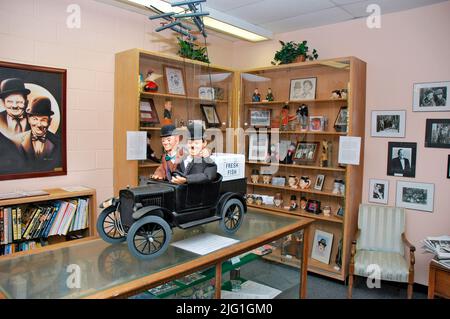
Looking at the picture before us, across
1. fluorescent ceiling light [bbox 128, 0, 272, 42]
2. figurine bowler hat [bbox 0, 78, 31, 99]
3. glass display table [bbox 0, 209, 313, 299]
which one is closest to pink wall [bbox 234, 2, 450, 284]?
fluorescent ceiling light [bbox 128, 0, 272, 42]

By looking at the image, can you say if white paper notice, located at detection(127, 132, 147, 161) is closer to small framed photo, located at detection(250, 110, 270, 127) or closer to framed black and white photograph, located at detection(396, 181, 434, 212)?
small framed photo, located at detection(250, 110, 270, 127)

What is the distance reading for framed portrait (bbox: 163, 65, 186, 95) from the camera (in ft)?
12.3

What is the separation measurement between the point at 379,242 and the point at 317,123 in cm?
139

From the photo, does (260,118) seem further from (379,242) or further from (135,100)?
(379,242)

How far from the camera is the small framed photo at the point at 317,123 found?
12.9 feet

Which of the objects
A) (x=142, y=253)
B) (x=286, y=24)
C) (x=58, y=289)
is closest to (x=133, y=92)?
(x=286, y=24)

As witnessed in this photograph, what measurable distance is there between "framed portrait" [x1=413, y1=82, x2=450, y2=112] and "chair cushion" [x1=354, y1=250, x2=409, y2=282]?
1437mm

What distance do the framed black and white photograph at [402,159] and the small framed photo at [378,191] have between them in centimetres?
13

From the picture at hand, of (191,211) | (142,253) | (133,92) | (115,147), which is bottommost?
(142,253)

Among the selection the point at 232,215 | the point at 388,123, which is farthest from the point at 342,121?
the point at 232,215

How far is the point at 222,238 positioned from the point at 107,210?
572 millimetres

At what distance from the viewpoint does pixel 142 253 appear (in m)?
1.45

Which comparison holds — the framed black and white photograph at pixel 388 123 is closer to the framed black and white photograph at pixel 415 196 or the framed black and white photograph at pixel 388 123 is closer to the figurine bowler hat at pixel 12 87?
the framed black and white photograph at pixel 415 196
